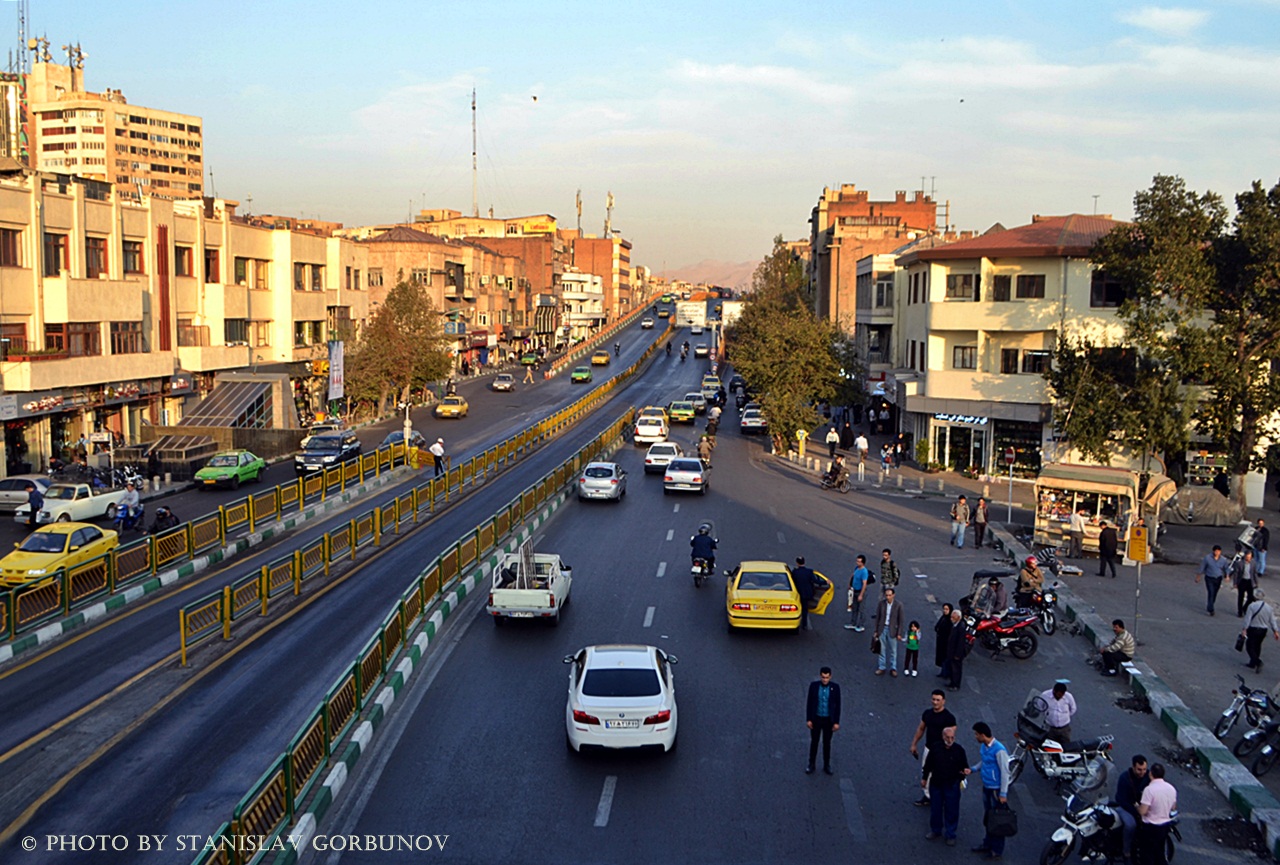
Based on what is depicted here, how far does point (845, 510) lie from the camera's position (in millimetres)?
36031

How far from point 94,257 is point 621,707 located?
139 ft

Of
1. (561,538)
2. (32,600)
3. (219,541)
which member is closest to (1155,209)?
(561,538)

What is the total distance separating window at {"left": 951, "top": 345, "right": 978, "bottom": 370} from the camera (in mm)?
45031

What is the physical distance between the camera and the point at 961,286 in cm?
4566

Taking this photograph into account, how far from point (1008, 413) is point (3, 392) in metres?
38.2

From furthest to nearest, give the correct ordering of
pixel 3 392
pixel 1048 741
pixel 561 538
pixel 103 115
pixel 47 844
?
pixel 103 115
pixel 3 392
pixel 561 538
pixel 1048 741
pixel 47 844

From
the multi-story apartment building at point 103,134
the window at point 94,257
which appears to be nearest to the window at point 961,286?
the window at point 94,257

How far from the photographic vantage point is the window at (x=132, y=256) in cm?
4893

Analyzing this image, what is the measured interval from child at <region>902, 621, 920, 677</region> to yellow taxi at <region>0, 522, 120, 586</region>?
665 inches

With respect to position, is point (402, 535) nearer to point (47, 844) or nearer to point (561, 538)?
point (561, 538)

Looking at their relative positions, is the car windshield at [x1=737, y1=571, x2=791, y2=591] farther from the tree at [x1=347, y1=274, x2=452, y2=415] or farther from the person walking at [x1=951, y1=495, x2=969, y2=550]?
the tree at [x1=347, y1=274, x2=452, y2=415]

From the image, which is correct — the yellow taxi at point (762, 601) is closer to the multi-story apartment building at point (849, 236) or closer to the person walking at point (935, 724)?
the person walking at point (935, 724)

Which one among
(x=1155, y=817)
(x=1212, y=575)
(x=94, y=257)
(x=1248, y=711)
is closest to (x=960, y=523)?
(x=1212, y=575)

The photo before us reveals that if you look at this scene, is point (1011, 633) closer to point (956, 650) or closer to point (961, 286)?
point (956, 650)
